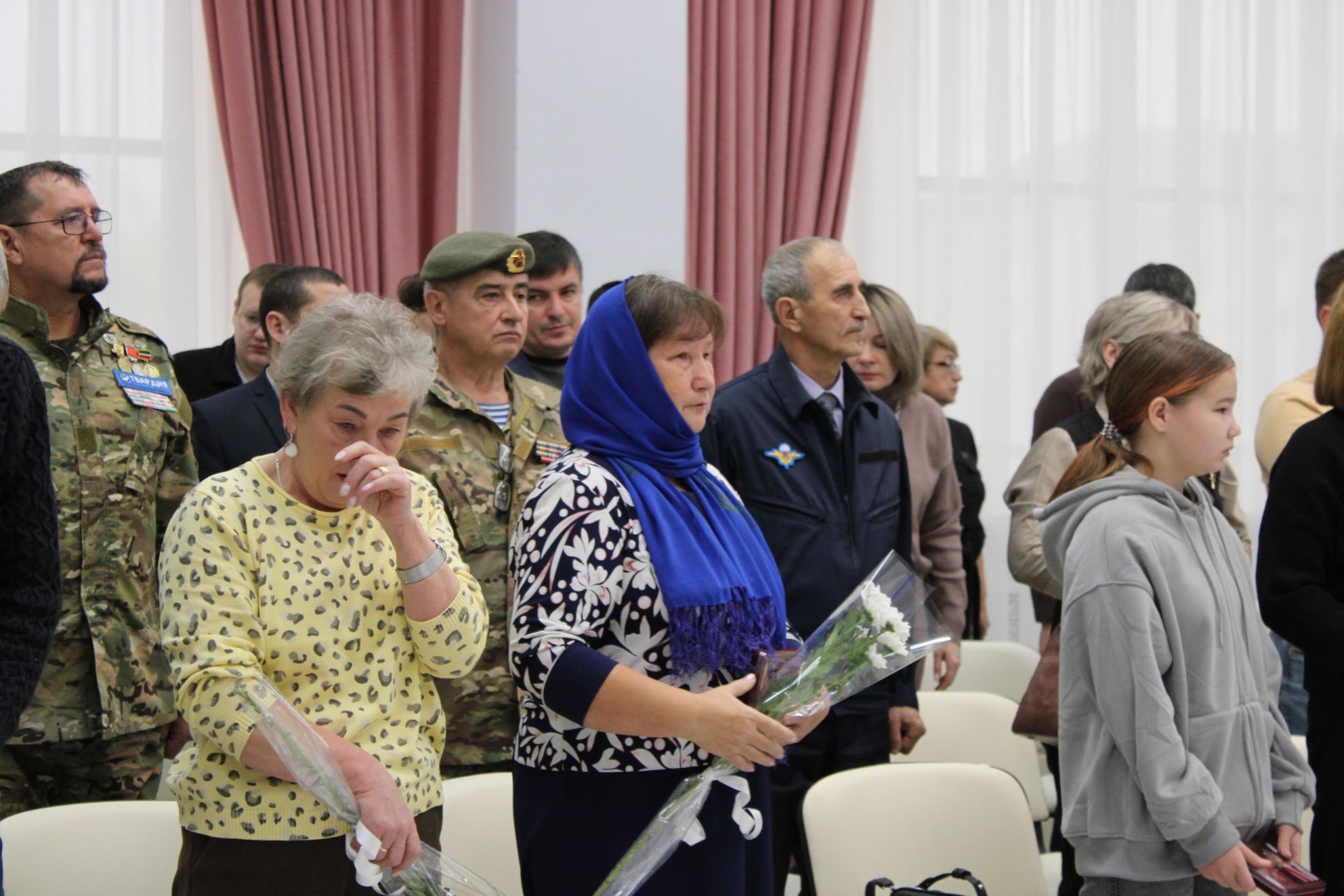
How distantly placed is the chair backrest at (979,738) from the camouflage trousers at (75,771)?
1.71 m

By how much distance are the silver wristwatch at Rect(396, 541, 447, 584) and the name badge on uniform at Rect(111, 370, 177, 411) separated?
1165 millimetres

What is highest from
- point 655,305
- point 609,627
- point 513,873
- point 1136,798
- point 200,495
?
point 655,305

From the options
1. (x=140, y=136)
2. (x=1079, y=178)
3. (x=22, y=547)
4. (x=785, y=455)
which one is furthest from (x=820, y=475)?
(x=1079, y=178)

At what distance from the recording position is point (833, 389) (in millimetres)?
3070

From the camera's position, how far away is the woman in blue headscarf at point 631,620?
175 centimetres

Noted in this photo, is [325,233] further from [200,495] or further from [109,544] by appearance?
[200,495]

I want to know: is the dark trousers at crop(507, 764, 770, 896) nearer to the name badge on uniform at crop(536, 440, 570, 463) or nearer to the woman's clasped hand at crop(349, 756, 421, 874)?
the woman's clasped hand at crop(349, 756, 421, 874)

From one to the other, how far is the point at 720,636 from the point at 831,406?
1.28m

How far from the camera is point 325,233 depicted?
452 cm

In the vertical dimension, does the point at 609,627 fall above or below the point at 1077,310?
below

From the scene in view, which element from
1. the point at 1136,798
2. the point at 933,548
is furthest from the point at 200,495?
the point at 933,548

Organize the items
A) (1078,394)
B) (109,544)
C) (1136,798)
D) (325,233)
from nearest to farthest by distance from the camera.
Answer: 1. (1136,798)
2. (109,544)
3. (1078,394)
4. (325,233)

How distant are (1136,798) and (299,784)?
1355 millimetres

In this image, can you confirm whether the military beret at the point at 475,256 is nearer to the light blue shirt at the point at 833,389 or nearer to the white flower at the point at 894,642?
the light blue shirt at the point at 833,389
